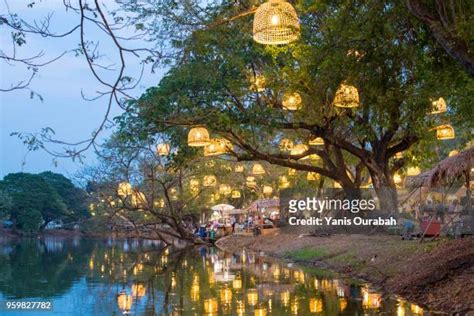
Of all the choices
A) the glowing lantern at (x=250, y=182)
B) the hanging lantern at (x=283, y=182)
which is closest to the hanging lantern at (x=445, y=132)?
the hanging lantern at (x=283, y=182)

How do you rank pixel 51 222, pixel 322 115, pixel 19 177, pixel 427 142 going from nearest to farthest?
1. pixel 322 115
2. pixel 427 142
3. pixel 19 177
4. pixel 51 222

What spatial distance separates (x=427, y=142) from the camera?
16125mm

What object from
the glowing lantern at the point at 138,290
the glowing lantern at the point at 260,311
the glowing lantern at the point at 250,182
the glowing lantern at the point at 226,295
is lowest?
the glowing lantern at the point at 260,311

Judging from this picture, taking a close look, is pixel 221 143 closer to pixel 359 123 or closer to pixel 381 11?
pixel 359 123

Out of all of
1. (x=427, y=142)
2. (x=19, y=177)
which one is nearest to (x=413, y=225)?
(x=427, y=142)

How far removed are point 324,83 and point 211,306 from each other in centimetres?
553

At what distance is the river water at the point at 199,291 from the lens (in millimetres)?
9422

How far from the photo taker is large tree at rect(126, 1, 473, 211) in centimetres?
952

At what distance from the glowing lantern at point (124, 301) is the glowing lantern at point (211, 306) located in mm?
1234

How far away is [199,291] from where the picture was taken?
11750 mm

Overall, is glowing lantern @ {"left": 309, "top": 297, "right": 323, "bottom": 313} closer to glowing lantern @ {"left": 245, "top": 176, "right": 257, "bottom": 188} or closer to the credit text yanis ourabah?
the credit text yanis ourabah

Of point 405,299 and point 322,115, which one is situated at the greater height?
point 322,115

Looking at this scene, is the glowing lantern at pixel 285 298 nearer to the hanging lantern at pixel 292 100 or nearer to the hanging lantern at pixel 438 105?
the hanging lantern at pixel 292 100

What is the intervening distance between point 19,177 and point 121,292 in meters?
47.8
